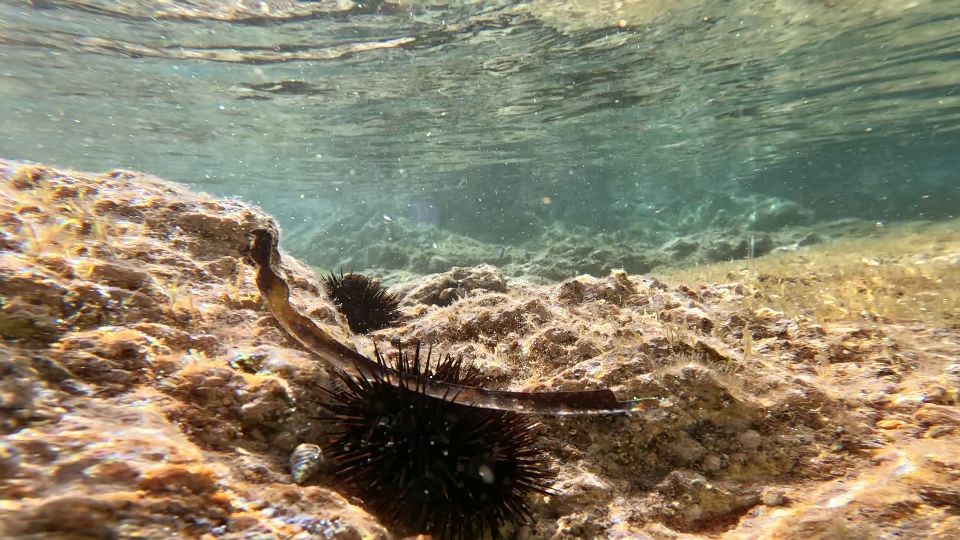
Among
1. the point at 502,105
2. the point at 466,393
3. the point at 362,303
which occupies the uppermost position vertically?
the point at 502,105

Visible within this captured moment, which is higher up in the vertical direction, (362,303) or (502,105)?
(502,105)

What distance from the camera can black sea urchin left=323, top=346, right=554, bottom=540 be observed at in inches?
80.8

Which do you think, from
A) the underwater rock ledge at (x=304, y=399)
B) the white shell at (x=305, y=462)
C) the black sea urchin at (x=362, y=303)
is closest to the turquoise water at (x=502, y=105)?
the black sea urchin at (x=362, y=303)

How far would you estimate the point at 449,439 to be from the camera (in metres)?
2.17

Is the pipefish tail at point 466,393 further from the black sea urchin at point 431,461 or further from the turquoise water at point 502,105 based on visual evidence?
the turquoise water at point 502,105

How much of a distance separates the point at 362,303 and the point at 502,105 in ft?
61.9

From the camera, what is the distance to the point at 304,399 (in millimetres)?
2350

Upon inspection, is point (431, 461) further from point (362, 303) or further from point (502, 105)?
point (502, 105)

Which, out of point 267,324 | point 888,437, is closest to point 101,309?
point 267,324

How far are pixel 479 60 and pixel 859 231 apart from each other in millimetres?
19099

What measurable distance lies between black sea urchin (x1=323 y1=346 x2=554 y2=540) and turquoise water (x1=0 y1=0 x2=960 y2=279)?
13.2m

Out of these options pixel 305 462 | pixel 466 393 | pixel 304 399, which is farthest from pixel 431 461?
pixel 304 399

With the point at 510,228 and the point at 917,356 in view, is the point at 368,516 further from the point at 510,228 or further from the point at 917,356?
the point at 510,228

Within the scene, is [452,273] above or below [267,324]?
above
